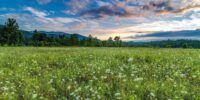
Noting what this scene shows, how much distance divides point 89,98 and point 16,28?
5353 inches

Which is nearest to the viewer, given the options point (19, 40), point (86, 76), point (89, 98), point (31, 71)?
point (89, 98)

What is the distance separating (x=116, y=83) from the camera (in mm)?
10953

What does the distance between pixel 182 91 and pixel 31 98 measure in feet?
13.6

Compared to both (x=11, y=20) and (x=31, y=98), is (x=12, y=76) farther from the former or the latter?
(x=11, y=20)

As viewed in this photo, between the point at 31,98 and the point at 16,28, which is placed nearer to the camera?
the point at 31,98

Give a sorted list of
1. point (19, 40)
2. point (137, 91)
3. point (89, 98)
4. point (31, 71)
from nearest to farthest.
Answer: point (89, 98), point (137, 91), point (31, 71), point (19, 40)

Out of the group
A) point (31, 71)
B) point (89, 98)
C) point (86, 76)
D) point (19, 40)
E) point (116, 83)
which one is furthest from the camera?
point (19, 40)

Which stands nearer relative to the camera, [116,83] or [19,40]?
[116,83]

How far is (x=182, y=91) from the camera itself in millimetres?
9641

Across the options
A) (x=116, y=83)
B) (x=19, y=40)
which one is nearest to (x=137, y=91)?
(x=116, y=83)

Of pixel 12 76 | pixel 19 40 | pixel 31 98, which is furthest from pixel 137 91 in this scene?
pixel 19 40

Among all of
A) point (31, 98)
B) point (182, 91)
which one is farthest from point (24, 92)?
point (182, 91)

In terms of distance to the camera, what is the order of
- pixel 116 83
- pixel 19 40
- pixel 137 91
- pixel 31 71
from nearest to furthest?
pixel 137 91, pixel 116 83, pixel 31 71, pixel 19 40

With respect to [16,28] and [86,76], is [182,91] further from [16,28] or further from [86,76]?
[16,28]
